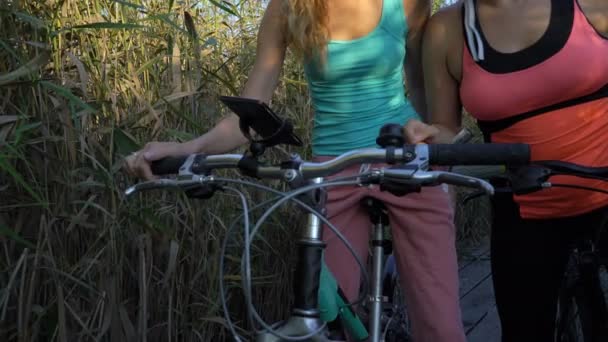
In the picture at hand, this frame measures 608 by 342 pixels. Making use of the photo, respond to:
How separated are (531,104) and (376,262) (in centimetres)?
63

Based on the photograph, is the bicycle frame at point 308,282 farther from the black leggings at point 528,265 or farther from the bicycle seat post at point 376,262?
the black leggings at point 528,265

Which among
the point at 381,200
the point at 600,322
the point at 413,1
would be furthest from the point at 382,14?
the point at 600,322

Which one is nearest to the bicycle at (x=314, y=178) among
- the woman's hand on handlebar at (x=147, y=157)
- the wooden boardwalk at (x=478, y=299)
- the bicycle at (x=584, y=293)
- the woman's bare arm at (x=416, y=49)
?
the woman's hand on handlebar at (x=147, y=157)

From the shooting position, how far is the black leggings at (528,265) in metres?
2.52

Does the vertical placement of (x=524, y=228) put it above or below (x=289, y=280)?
above

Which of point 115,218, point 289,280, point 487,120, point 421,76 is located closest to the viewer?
point 487,120

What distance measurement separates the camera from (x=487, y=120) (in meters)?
2.54

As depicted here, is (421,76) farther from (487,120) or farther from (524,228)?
(524,228)

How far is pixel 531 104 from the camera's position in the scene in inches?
95.2

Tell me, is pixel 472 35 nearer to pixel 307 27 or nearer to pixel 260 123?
pixel 307 27

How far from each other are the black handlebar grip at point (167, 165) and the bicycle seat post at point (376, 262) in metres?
0.60

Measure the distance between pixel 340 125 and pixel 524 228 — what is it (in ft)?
2.04

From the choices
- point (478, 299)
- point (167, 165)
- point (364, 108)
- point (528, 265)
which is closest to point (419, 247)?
point (528, 265)

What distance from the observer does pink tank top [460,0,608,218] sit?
2.36 meters
